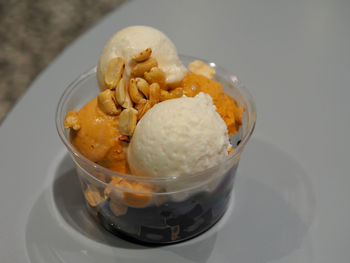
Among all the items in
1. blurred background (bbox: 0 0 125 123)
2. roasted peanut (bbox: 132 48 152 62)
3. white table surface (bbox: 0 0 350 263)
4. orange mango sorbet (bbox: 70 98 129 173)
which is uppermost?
roasted peanut (bbox: 132 48 152 62)

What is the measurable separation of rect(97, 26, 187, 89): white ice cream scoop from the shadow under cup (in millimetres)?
135

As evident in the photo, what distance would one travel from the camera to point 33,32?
2.29 meters

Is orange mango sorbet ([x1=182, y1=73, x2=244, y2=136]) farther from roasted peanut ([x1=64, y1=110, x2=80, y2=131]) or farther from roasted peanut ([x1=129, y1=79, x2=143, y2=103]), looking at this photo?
roasted peanut ([x1=64, y1=110, x2=80, y2=131])

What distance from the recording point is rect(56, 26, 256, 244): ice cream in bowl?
2.50 ft

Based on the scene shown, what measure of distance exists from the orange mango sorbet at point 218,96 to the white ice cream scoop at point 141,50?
28mm

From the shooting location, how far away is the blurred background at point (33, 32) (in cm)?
207

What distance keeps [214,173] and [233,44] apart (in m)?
0.71

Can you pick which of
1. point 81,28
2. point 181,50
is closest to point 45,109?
point 181,50

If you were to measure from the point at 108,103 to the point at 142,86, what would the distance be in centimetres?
7

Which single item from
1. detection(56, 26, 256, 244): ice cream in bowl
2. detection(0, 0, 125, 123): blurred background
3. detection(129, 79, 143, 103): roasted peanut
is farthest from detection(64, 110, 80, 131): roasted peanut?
detection(0, 0, 125, 123): blurred background

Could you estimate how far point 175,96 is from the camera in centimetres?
87

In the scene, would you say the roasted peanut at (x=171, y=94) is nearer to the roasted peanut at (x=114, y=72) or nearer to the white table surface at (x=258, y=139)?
the roasted peanut at (x=114, y=72)

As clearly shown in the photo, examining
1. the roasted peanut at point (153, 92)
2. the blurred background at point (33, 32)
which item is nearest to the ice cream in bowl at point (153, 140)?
the roasted peanut at point (153, 92)

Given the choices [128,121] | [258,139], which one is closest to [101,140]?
[128,121]
